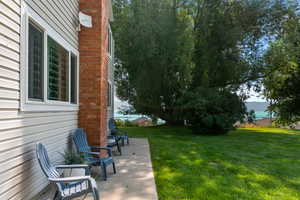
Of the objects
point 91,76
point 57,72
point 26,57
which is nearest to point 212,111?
point 91,76

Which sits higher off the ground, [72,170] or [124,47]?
[124,47]

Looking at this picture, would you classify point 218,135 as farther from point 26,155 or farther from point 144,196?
point 26,155

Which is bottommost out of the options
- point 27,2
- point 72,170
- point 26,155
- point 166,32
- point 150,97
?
point 72,170

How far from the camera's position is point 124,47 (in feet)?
38.6

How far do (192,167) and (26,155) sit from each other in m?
3.64

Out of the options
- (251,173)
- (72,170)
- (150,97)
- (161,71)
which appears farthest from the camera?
(150,97)

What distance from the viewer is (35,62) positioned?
126 inches

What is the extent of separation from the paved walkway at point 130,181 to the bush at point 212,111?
5.71 metres

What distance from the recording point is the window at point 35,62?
10.0 ft

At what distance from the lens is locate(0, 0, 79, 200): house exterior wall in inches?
94.3

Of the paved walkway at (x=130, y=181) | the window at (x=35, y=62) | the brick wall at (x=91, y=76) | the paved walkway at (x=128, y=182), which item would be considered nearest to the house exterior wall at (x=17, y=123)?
the window at (x=35, y=62)

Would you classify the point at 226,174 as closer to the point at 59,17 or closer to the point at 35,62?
the point at 35,62

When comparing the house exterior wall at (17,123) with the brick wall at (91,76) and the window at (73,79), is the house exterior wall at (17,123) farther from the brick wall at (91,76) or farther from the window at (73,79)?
the brick wall at (91,76)

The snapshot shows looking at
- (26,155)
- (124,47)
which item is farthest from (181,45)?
(26,155)
